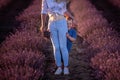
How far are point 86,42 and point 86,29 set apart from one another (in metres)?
1.25

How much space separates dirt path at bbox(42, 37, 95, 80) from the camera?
7.43 m

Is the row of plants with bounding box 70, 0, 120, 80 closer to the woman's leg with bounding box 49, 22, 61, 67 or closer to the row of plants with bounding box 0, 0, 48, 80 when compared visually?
the woman's leg with bounding box 49, 22, 61, 67

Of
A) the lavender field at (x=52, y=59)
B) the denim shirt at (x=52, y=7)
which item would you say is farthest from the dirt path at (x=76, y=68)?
the denim shirt at (x=52, y=7)

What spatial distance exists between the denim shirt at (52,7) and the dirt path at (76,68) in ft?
3.57

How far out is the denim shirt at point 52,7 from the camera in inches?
279

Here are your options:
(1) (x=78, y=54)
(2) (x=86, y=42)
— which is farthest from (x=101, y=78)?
(2) (x=86, y=42)

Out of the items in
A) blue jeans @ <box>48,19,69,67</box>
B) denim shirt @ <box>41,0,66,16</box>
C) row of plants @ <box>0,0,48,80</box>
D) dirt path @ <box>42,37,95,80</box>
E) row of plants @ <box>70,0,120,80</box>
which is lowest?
dirt path @ <box>42,37,95,80</box>

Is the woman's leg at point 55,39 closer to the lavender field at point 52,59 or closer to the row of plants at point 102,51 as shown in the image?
the lavender field at point 52,59

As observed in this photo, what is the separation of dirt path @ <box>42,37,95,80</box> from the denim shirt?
109 cm

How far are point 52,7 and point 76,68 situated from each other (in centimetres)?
146

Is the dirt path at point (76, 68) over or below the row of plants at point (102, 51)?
below

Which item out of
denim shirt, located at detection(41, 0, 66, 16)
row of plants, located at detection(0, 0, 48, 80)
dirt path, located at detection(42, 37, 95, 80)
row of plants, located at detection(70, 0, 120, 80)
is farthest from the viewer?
dirt path, located at detection(42, 37, 95, 80)

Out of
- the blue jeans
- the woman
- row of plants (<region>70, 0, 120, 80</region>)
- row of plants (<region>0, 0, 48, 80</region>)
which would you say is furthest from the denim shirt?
row of plants (<region>70, 0, 120, 80</region>)

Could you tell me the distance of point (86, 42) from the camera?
10016mm
